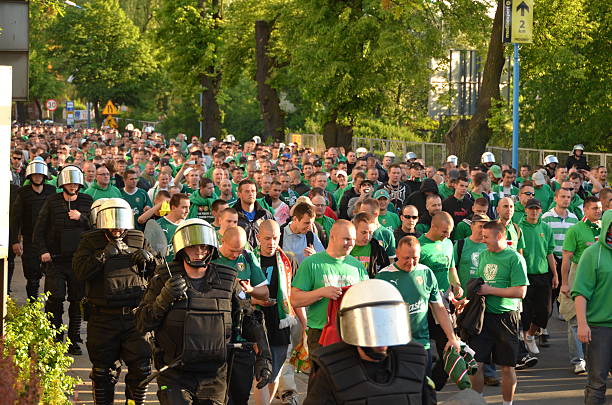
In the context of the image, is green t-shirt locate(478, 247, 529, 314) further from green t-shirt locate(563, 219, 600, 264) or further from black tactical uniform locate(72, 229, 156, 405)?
black tactical uniform locate(72, 229, 156, 405)

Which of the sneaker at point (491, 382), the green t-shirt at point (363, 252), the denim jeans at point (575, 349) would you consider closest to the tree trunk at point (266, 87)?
the denim jeans at point (575, 349)

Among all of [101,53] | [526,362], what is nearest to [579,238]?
[526,362]

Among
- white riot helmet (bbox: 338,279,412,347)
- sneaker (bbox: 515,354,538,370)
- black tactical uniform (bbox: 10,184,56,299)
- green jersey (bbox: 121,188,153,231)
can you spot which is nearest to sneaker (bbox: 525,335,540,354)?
sneaker (bbox: 515,354,538,370)

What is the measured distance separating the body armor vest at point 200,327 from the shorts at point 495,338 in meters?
3.53

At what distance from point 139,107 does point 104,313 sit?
74.2 meters

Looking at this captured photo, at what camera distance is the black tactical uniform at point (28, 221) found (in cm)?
1380

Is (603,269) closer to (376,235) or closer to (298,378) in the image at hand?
(376,235)

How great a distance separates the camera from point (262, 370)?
22.6 ft

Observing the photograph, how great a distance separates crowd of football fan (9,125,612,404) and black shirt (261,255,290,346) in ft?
0.04

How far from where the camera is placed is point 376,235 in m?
10.9

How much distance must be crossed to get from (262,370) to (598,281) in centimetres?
300

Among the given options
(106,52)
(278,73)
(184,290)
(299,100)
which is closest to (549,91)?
(278,73)

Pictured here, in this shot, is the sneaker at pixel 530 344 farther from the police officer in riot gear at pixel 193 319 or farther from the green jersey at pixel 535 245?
the police officer in riot gear at pixel 193 319

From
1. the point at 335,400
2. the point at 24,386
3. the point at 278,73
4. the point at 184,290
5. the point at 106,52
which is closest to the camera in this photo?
the point at 335,400
